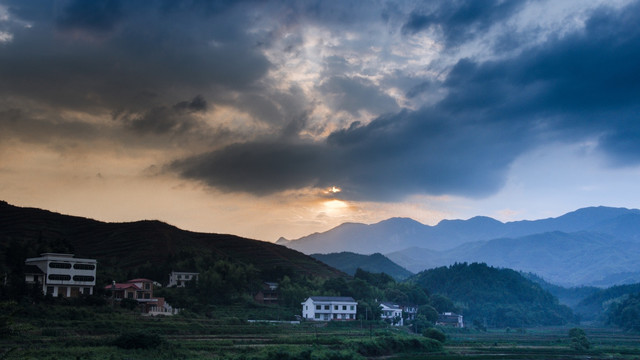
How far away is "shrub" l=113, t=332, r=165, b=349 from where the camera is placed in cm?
4278

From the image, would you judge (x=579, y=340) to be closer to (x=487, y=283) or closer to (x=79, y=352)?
(x=79, y=352)

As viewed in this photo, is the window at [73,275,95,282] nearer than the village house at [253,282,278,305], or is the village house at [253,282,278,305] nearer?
the window at [73,275,95,282]

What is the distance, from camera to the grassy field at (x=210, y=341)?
134ft

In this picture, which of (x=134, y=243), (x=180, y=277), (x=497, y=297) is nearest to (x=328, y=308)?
(x=180, y=277)

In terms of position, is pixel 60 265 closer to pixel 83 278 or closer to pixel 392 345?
pixel 83 278

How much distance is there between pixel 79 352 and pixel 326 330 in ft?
125

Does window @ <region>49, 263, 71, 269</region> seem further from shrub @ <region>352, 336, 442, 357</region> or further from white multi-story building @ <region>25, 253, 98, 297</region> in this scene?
shrub @ <region>352, 336, 442, 357</region>

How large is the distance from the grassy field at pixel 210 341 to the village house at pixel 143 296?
15.4ft

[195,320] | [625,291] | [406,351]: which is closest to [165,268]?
[195,320]

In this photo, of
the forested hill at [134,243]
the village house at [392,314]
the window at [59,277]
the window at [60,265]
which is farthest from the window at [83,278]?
the village house at [392,314]

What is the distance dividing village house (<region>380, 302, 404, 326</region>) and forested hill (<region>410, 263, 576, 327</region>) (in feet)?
164

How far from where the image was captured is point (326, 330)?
235ft

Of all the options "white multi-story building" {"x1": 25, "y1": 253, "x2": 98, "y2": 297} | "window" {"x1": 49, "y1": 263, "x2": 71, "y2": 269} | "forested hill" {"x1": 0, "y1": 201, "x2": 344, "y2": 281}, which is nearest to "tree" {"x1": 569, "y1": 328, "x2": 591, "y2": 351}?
"forested hill" {"x1": 0, "y1": 201, "x2": 344, "y2": 281}

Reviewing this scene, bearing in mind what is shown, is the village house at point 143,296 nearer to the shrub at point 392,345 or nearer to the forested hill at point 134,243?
the shrub at point 392,345
